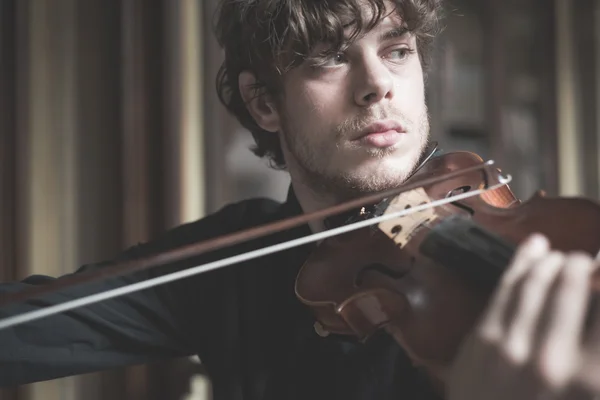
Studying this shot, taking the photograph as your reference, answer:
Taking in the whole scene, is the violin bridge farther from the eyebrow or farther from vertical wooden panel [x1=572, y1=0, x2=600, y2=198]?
vertical wooden panel [x1=572, y1=0, x2=600, y2=198]

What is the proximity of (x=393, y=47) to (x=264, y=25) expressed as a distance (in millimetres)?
200

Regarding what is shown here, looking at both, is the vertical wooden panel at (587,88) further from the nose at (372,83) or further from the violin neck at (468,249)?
the violin neck at (468,249)

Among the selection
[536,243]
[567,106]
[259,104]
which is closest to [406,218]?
[536,243]

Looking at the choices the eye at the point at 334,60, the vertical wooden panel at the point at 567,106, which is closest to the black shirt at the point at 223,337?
the eye at the point at 334,60

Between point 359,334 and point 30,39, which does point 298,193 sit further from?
point 30,39

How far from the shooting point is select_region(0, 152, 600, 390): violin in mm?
456

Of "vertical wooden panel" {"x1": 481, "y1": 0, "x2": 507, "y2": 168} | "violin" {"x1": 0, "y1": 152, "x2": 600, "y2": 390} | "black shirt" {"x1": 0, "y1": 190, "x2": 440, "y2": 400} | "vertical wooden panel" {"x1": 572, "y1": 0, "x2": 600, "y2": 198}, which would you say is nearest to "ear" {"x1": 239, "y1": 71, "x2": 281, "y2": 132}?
"black shirt" {"x1": 0, "y1": 190, "x2": 440, "y2": 400}

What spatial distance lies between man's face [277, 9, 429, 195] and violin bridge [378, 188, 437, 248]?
0.07 meters

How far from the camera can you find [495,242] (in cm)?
45

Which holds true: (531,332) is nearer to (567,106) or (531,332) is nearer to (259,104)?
(259,104)

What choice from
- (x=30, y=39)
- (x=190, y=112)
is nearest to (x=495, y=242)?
(x=190, y=112)

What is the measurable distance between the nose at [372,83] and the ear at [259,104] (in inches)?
7.4

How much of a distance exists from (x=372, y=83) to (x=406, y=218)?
193mm

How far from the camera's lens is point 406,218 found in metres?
0.56
